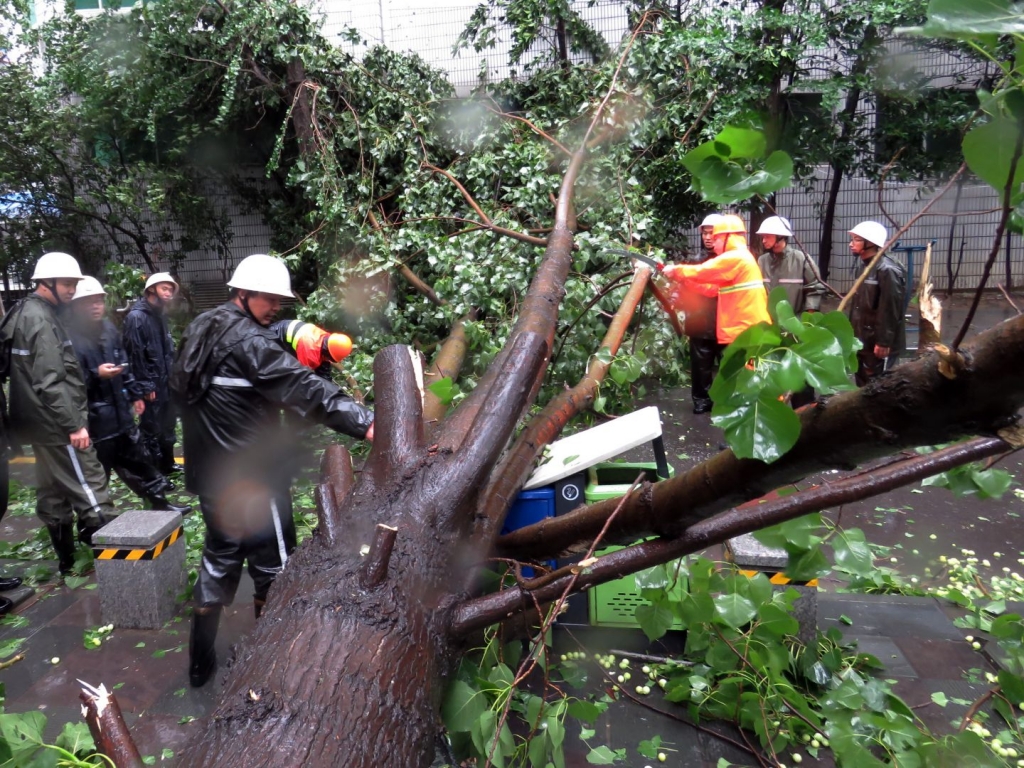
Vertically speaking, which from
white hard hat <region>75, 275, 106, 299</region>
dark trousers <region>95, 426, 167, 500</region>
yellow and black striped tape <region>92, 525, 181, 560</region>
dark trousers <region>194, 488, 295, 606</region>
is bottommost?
dark trousers <region>95, 426, 167, 500</region>

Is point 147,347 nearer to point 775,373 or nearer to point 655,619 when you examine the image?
point 655,619

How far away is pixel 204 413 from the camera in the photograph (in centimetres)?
304

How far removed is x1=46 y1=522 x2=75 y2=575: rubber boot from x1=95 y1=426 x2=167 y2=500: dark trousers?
52 centimetres

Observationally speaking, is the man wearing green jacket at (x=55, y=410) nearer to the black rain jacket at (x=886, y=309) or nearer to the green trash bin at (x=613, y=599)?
the green trash bin at (x=613, y=599)

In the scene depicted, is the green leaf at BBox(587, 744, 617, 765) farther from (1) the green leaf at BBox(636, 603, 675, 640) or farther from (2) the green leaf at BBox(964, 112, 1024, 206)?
(2) the green leaf at BBox(964, 112, 1024, 206)

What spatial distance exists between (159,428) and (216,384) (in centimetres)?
311

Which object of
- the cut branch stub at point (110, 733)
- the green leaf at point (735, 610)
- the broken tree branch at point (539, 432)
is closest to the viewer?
the cut branch stub at point (110, 733)

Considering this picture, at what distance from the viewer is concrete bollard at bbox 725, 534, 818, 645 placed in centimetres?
283

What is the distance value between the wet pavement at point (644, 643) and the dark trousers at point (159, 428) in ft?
3.45

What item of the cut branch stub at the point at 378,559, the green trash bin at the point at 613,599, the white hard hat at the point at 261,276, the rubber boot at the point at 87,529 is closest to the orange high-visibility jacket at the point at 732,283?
the green trash bin at the point at 613,599

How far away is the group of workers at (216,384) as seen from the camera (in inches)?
117

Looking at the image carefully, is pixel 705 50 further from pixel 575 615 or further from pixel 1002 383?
pixel 1002 383

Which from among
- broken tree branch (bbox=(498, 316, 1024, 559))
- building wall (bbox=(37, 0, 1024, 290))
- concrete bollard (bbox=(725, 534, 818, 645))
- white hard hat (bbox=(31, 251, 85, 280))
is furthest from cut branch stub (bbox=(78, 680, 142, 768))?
building wall (bbox=(37, 0, 1024, 290))

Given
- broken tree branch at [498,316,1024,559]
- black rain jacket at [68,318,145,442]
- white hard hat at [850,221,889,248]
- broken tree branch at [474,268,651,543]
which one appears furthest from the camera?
white hard hat at [850,221,889,248]
